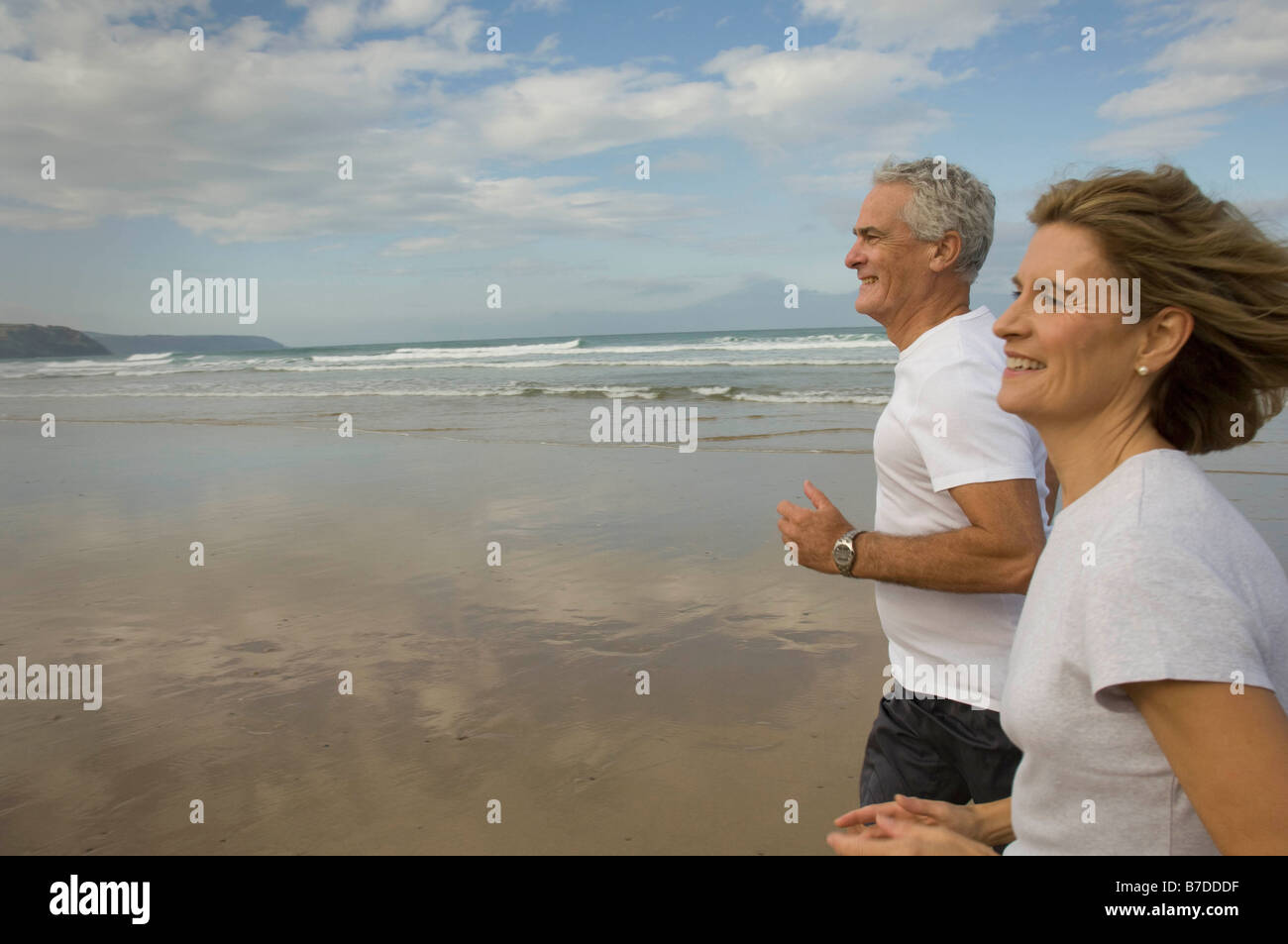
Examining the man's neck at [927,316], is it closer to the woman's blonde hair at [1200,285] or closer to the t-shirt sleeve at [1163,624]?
the woman's blonde hair at [1200,285]

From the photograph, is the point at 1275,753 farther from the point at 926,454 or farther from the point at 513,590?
the point at 513,590

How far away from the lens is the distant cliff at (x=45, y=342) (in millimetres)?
83875

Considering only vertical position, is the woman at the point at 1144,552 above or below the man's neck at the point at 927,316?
below

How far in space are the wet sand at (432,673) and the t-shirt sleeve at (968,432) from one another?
190 cm

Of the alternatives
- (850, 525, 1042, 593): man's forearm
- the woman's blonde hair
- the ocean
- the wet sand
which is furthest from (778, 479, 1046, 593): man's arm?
→ the ocean

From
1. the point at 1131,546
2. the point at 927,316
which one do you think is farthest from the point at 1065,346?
the point at 927,316

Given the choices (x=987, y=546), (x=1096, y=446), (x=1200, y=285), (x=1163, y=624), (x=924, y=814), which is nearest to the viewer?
(x=1163, y=624)

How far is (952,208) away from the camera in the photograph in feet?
8.63

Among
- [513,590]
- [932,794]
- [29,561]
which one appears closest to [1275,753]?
[932,794]

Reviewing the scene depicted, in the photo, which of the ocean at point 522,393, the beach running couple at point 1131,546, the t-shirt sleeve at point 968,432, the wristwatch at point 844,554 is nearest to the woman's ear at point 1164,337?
the beach running couple at point 1131,546

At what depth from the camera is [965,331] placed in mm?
2461

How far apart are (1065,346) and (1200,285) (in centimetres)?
20

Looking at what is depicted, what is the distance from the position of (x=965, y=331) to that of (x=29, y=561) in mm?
7485

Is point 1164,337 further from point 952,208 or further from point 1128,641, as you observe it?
point 952,208
